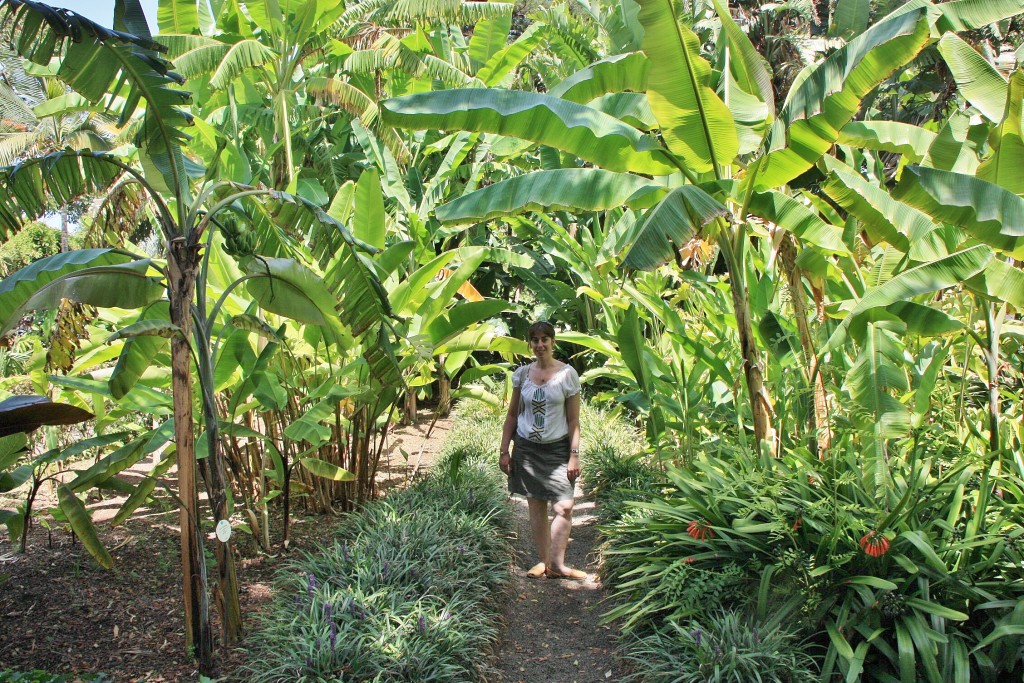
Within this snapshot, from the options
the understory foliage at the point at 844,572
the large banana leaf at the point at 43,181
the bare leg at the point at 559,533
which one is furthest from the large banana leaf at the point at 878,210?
the large banana leaf at the point at 43,181

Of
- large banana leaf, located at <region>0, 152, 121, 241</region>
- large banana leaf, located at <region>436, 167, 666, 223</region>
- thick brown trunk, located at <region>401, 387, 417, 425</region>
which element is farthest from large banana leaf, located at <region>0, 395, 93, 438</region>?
thick brown trunk, located at <region>401, 387, 417, 425</region>

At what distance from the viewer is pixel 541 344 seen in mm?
5203

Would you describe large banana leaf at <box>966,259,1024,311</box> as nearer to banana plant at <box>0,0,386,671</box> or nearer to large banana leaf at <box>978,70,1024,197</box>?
large banana leaf at <box>978,70,1024,197</box>

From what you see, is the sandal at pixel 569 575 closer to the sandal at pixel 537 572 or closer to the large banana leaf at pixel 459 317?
the sandal at pixel 537 572

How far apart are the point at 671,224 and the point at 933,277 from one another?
149 cm

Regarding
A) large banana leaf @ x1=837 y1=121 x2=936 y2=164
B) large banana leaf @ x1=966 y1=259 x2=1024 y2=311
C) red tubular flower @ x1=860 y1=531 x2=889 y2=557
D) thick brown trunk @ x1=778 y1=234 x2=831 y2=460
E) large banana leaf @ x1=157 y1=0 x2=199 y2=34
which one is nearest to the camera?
red tubular flower @ x1=860 y1=531 x2=889 y2=557

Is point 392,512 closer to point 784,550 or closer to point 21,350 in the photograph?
point 784,550

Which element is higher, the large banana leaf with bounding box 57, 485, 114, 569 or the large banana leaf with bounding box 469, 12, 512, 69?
the large banana leaf with bounding box 469, 12, 512, 69

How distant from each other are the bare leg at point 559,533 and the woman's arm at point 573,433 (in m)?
0.21

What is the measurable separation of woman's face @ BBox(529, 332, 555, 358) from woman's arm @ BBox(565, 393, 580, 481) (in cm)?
35

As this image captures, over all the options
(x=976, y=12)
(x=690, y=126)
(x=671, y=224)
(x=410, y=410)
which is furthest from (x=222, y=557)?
(x=410, y=410)

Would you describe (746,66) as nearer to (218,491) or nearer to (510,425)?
(510,425)

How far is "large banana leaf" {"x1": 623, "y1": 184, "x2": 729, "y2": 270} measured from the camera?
12.5ft

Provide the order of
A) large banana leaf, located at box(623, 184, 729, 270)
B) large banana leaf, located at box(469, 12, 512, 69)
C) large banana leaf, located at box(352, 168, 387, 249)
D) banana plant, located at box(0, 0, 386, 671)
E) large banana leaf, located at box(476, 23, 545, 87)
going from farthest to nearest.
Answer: large banana leaf, located at box(469, 12, 512, 69) → large banana leaf, located at box(476, 23, 545, 87) → large banana leaf, located at box(352, 168, 387, 249) → large banana leaf, located at box(623, 184, 729, 270) → banana plant, located at box(0, 0, 386, 671)
